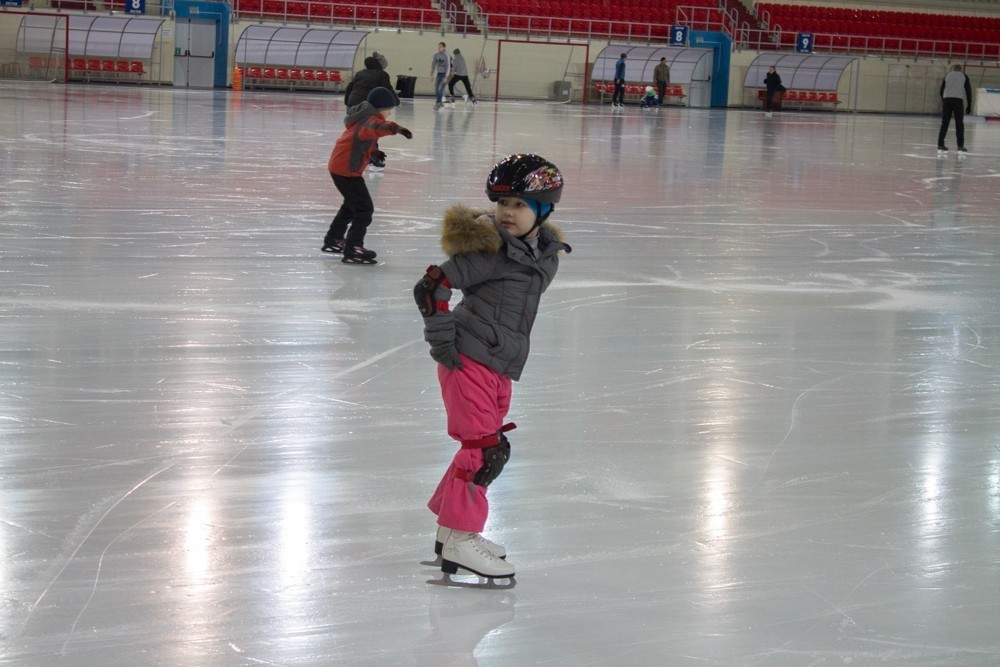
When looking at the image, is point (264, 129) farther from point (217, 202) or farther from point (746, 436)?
point (746, 436)

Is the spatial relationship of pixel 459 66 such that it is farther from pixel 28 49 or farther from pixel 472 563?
pixel 472 563

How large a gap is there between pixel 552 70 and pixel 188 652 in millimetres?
32965

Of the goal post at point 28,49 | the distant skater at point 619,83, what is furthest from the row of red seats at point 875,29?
the goal post at point 28,49

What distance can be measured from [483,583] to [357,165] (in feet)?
15.5

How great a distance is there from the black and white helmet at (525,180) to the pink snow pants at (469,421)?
0.40m

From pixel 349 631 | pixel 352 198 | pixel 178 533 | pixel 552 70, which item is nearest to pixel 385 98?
pixel 352 198

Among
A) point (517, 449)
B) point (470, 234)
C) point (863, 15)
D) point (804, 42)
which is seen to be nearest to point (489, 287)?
point (470, 234)

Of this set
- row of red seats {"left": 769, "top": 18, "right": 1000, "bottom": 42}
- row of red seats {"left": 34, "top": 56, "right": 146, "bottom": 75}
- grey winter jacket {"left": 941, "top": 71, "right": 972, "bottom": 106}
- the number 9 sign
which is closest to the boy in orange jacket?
grey winter jacket {"left": 941, "top": 71, "right": 972, "bottom": 106}

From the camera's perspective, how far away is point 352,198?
7.26m

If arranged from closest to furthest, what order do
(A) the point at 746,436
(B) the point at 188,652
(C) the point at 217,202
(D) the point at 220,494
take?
(B) the point at 188,652, (D) the point at 220,494, (A) the point at 746,436, (C) the point at 217,202

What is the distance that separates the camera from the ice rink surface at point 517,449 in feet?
8.67

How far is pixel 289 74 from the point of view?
104ft

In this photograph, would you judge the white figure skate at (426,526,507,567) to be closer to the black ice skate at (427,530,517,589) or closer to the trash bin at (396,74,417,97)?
the black ice skate at (427,530,517,589)

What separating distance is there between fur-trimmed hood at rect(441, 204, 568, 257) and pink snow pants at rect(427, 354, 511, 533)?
0.26 meters
